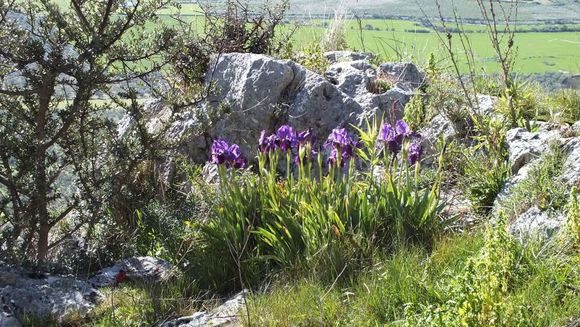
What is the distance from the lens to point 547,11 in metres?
41.5

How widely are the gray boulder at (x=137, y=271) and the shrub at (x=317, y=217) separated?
1.20 ft

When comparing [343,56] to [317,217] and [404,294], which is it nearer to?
[317,217]

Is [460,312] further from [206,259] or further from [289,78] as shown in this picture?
[289,78]

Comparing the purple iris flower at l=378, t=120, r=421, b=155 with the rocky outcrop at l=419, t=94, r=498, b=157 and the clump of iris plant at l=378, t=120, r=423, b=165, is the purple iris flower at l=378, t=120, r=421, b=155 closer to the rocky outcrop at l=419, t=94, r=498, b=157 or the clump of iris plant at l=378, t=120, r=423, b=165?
the clump of iris plant at l=378, t=120, r=423, b=165

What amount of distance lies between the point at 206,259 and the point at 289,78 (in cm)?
302

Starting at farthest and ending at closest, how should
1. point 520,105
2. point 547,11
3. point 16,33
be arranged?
point 547,11, point 520,105, point 16,33

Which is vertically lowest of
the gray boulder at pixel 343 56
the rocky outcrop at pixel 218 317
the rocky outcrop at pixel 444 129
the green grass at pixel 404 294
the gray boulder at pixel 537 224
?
the rocky outcrop at pixel 218 317


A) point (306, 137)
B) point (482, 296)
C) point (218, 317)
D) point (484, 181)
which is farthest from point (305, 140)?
point (482, 296)

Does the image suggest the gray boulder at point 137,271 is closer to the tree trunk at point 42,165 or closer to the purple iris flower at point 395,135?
the tree trunk at point 42,165

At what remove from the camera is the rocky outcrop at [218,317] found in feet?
13.7

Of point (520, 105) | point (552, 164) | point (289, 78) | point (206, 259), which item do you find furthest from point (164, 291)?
point (520, 105)

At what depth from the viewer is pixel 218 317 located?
4.22 meters

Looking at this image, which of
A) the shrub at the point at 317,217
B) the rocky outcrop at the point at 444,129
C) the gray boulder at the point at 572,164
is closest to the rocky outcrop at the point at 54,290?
the shrub at the point at 317,217

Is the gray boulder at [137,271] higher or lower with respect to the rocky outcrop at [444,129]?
lower
